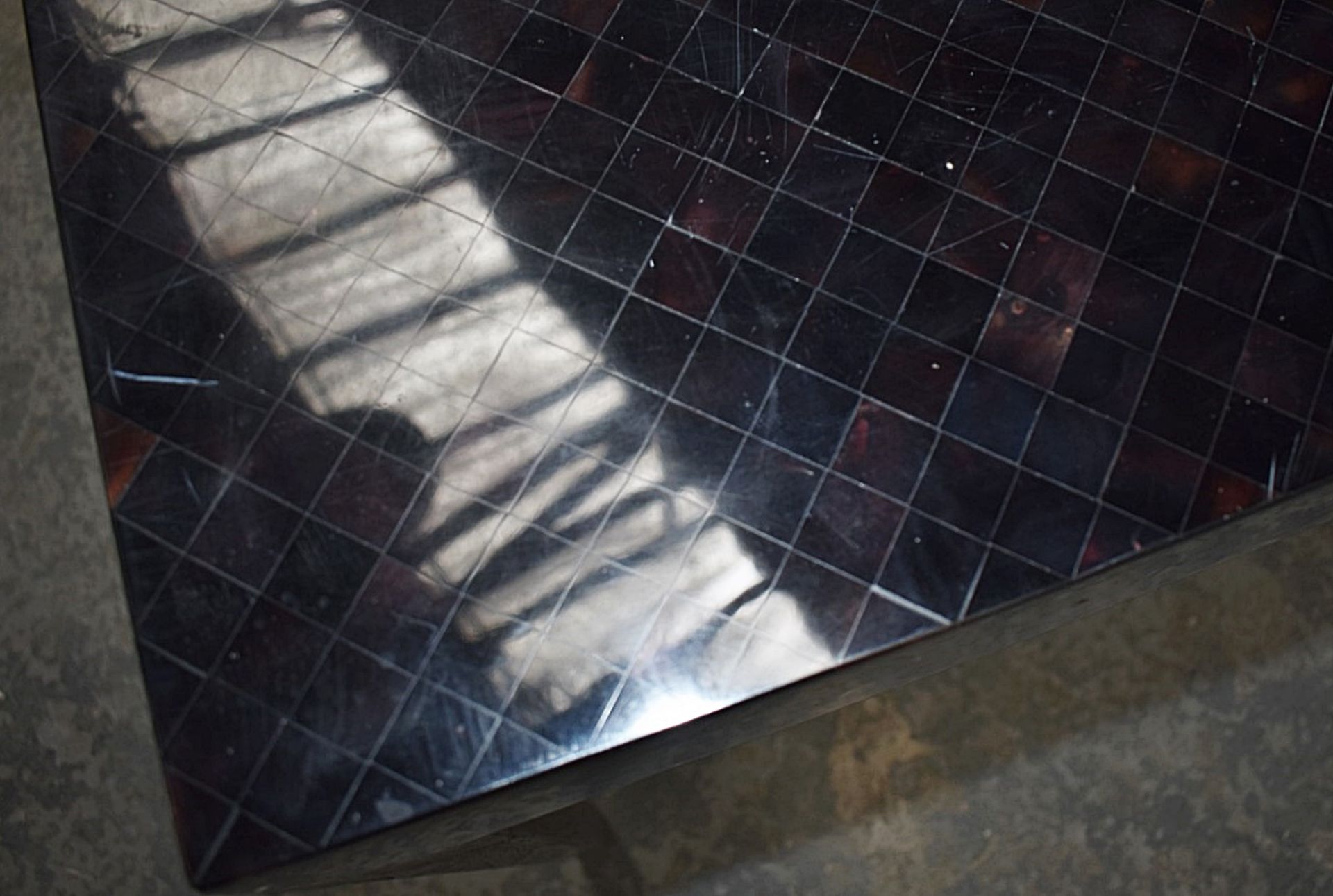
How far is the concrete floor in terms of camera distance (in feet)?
7.22

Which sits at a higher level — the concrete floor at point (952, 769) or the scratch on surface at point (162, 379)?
the scratch on surface at point (162, 379)

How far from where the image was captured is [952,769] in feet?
7.37

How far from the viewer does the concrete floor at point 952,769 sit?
7.22 ft

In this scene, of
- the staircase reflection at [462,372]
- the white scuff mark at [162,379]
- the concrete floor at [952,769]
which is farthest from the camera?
the concrete floor at [952,769]

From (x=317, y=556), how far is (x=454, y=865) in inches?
32.1

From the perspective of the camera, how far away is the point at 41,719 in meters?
2.27

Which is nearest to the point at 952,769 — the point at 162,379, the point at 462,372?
the point at 462,372

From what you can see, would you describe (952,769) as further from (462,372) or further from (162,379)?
(162,379)

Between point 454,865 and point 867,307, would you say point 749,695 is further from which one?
point 454,865

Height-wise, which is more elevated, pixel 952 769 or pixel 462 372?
pixel 462 372

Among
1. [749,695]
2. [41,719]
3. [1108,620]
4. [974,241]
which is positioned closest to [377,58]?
[974,241]

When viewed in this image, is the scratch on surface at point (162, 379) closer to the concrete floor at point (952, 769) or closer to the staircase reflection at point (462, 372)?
the staircase reflection at point (462, 372)

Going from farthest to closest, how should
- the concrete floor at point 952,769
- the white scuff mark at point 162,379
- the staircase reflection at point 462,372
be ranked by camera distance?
the concrete floor at point 952,769
the white scuff mark at point 162,379
the staircase reflection at point 462,372

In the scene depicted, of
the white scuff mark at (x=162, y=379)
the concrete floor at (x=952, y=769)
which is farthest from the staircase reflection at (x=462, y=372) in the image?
the concrete floor at (x=952, y=769)
